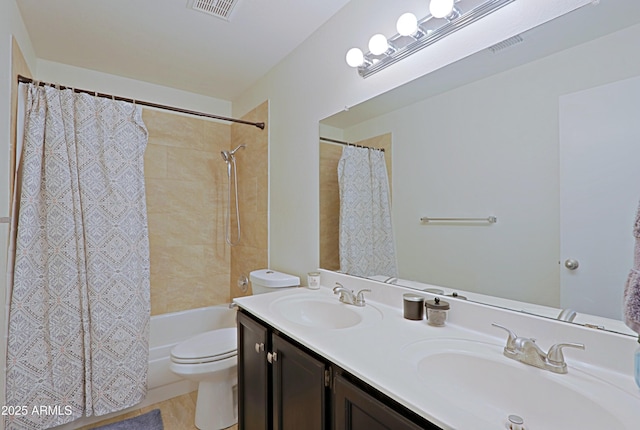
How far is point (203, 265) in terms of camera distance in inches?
114

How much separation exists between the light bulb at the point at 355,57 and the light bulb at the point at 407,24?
26 centimetres

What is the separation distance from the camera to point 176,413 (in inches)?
80.5

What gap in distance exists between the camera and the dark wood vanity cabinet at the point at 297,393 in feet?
2.56

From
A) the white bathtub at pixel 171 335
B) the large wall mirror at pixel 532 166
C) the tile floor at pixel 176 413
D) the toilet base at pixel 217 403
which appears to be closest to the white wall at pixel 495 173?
the large wall mirror at pixel 532 166

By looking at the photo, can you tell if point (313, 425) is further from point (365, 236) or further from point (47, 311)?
point (47, 311)

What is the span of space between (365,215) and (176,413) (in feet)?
6.04

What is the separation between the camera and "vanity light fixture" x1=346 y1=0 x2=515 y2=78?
110cm

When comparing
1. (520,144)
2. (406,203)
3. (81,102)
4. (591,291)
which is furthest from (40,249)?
(591,291)

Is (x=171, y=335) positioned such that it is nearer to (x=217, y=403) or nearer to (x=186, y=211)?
(x=217, y=403)

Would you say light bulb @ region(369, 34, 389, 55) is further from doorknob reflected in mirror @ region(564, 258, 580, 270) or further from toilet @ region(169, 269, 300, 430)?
toilet @ region(169, 269, 300, 430)

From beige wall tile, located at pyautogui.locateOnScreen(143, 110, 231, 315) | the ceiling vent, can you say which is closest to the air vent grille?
the ceiling vent

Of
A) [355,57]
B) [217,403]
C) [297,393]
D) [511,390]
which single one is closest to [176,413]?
[217,403]

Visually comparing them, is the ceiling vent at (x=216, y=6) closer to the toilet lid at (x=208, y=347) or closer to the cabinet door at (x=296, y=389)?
the cabinet door at (x=296, y=389)

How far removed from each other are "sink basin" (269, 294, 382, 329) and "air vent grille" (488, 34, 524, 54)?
108 centimetres
